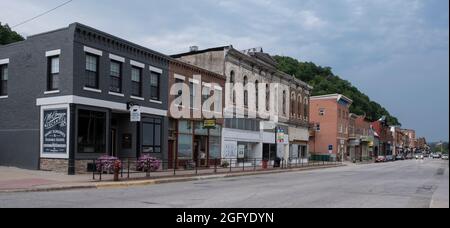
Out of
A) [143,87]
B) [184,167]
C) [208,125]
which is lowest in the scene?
[184,167]

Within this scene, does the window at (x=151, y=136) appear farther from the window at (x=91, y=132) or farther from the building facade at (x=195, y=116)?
the window at (x=91, y=132)

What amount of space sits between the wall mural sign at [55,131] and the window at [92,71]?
2.13m

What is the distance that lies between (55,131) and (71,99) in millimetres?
1962

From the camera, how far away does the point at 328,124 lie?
7525 cm

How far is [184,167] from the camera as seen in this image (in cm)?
3331

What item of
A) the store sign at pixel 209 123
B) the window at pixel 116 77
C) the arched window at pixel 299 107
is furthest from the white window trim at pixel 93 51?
the arched window at pixel 299 107

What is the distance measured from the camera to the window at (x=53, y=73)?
84.3 feet

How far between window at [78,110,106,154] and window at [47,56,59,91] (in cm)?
208

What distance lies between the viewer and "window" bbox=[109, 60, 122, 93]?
2767 cm

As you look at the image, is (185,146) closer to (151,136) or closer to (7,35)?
(151,136)

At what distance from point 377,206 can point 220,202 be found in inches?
175

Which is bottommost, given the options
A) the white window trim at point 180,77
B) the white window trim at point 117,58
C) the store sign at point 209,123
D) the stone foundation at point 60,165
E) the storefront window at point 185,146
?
Answer: the stone foundation at point 60,165

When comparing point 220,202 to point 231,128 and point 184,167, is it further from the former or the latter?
point 231,128

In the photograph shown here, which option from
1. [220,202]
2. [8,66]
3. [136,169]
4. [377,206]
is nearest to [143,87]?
[136,169]
